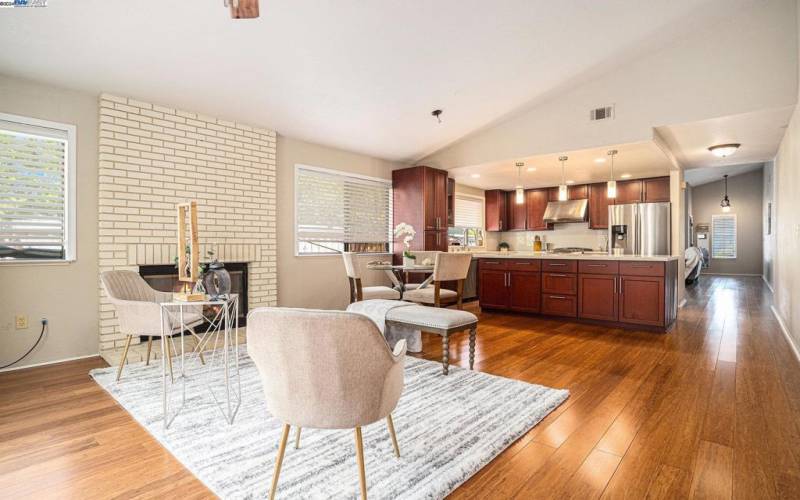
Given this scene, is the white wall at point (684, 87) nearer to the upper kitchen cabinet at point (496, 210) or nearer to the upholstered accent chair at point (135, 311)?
the upper kitchen cabinet at point (496, 210)

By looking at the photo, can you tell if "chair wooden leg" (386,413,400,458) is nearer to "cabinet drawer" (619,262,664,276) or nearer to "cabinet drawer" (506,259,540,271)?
"cabinet drawer" (619,262,664,276)

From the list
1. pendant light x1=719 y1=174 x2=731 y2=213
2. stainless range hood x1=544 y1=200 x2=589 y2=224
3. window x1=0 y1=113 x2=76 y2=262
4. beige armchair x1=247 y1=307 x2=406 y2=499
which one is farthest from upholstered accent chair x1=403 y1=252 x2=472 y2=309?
pendant light x1=719 y1=174 x2=731 y2=213

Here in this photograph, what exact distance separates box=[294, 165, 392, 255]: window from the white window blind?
1.82 meters

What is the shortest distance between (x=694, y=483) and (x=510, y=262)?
13.7 ft

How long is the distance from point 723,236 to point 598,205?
8.49 metres

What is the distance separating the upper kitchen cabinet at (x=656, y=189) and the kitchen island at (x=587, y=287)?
1932 mm

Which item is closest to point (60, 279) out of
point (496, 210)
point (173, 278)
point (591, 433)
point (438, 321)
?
point (173, 278)

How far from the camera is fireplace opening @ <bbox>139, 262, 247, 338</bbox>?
414 centimetres

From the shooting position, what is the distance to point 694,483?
5.86 feet

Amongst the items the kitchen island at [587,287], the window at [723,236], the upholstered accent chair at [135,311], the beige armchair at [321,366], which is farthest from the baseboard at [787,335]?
the window at [723,236]

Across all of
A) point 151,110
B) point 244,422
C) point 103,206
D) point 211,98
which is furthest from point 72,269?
point 244,422

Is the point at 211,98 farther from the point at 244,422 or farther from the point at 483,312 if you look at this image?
the point at 483,312

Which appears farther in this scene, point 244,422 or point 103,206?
point 103,206

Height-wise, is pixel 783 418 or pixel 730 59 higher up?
pixel 730 59
